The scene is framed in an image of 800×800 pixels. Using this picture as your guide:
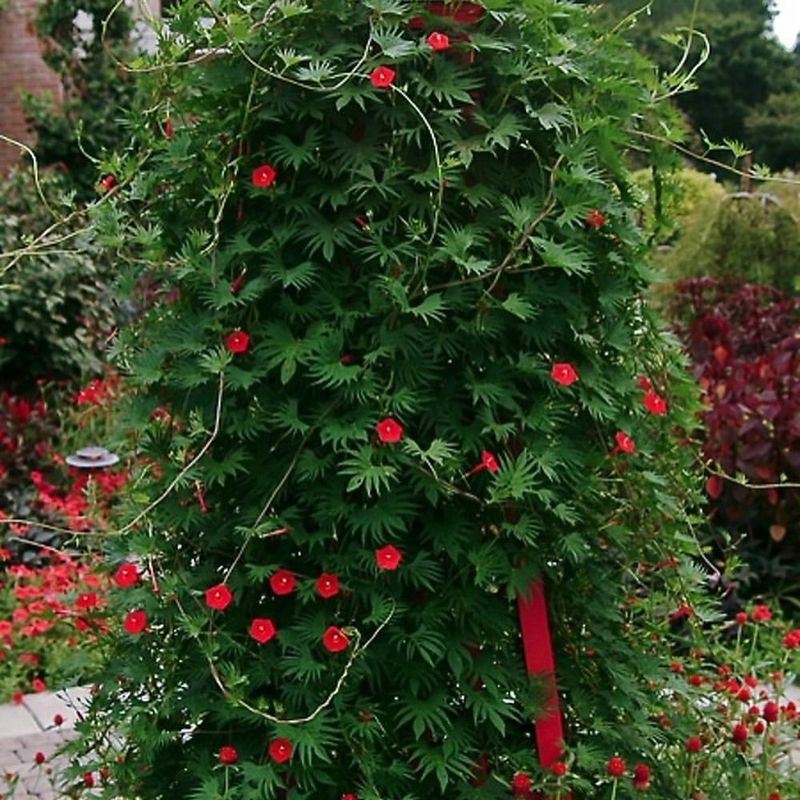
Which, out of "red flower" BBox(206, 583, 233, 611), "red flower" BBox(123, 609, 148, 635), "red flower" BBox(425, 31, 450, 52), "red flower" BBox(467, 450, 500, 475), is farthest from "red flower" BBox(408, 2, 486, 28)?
"red flower" BBox(123, 609, 148, 635)

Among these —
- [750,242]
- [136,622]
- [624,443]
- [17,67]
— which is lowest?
[17,67]

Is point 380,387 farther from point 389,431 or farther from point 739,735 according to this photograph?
point 739,735

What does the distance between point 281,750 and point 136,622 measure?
0.36 meters

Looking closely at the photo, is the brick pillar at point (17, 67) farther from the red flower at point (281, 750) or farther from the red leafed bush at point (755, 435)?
the red flower at point (281, 750)

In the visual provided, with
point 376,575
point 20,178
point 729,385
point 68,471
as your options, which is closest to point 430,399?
point 376,575

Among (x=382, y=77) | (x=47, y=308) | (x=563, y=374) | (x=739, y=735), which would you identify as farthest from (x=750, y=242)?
(x=382, y=77)

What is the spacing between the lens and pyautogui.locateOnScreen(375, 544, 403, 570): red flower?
6.47 ft

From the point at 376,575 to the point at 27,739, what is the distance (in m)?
2.26

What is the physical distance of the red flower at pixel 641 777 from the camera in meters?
2.24

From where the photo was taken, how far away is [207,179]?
2.19 metres

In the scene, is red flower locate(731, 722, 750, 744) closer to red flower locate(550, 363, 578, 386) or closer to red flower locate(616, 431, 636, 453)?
red flower locate(616, 431, 636, 453)

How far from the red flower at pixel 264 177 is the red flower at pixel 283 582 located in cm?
65

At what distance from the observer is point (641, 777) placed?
7.35 ft

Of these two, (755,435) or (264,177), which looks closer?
(264,177)
